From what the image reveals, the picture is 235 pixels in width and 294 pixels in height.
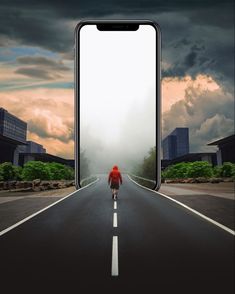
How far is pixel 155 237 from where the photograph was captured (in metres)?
8.07

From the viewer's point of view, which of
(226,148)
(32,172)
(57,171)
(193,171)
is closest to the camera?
(32,172)

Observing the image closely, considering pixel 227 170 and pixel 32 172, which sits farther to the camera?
pixel 227 170

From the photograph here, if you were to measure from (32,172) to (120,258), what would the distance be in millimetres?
33127

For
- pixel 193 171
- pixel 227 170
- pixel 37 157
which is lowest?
pixel 193 171

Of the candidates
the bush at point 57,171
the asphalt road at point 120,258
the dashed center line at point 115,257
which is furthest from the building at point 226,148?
the dashed center line at point 115,257

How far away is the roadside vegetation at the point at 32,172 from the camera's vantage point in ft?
91.5

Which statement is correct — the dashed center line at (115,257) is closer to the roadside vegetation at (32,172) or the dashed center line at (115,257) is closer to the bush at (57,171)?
the roadside vegetation at (32,172)

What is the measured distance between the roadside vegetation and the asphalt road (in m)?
16.1

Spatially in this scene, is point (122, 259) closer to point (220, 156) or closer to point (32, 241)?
point (32, 241)

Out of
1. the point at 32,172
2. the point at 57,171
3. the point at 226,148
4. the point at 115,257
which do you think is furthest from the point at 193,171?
the point at 115,257

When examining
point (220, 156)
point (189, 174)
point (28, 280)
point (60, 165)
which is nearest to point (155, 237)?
point (28, 280)

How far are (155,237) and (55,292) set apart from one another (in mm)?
4016

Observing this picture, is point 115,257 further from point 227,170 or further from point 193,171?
point 193,171

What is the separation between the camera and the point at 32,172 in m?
38.2
